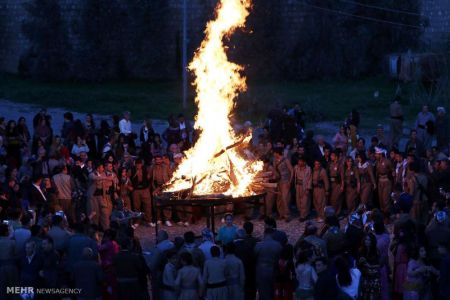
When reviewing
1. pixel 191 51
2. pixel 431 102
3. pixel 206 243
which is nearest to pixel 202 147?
pixel 206 243

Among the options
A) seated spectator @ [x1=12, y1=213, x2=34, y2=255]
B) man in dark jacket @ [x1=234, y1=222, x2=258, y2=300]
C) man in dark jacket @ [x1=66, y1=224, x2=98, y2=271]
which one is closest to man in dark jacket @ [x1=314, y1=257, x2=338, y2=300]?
man in dark jacket @ [x1=234, y1=222, x2=258, y2=300]

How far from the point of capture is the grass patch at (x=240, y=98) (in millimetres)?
31156

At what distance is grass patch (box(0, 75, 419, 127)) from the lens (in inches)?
1227

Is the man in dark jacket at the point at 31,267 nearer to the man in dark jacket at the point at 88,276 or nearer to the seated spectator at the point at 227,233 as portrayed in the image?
the man in dark jacket at the point at 88,276

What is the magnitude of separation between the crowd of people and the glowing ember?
67 centimetres

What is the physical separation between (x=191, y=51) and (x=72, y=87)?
4.69m

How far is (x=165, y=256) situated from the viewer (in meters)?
13.4

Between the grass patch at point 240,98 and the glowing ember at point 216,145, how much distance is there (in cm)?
1080

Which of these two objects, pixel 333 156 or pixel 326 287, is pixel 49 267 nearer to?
pixel 326 287

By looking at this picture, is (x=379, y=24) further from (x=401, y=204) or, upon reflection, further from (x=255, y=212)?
(x=401, y=204)

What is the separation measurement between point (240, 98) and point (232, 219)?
16039 mm

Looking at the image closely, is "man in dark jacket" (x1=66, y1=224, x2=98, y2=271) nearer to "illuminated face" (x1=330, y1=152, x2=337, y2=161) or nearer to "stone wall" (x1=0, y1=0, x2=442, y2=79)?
"illuminated face" (x1=330, y1=152, x2=337, y2=161)

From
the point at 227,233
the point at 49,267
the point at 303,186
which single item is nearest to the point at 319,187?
the point at 303,186

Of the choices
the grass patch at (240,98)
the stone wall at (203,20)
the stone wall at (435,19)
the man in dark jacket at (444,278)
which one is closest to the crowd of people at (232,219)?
the man in dark jacket at (444,278)
